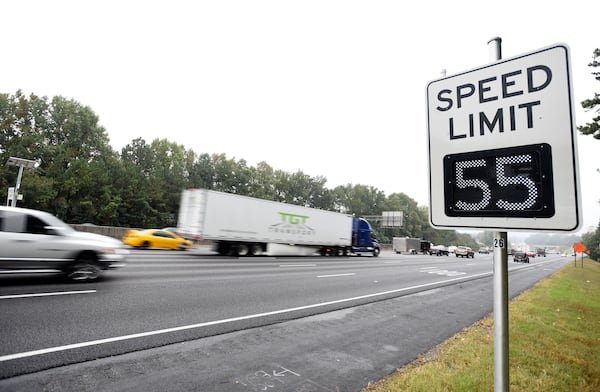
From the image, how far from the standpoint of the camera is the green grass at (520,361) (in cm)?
370

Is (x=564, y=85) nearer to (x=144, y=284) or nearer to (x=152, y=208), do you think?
(x=144, y=284)

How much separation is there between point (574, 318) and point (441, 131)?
8.99 m

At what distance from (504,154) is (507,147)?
42 mm

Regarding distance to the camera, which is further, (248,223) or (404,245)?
(404,245)

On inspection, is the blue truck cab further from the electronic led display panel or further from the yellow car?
the electronic led display panel

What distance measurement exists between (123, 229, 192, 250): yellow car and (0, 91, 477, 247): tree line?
25599 mm

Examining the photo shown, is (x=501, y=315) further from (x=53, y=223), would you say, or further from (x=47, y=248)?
(x=53, y=223)

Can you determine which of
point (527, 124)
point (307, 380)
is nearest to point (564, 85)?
point (527, 124)

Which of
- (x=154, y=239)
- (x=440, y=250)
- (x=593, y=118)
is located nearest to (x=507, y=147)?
(x=593, y=118)

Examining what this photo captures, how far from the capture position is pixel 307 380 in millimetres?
3840

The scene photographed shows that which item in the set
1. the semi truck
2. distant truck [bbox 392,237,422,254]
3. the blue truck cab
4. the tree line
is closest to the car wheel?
the semi truck

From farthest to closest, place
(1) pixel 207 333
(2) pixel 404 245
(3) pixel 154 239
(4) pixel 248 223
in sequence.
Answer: (2) pixel 404 245 → (3) pixel 154 239 → (4) pixel 248 223 → (1) pixel 207 333

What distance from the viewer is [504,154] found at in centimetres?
176

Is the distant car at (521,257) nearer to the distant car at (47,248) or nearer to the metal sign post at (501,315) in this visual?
the distant car at (47,248)
